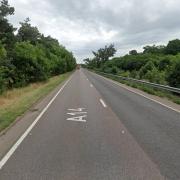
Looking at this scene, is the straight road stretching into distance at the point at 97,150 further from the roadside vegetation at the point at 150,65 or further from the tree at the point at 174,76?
the tree at the point at 174,76

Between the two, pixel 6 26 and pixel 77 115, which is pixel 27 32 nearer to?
pixel 6 26

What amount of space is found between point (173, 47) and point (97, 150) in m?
103

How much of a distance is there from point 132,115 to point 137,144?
498 centimetres

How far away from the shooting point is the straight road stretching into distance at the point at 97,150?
593 centimetres

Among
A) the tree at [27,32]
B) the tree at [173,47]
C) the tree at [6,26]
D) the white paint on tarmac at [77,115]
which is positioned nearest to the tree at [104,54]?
the tree at [173,47]

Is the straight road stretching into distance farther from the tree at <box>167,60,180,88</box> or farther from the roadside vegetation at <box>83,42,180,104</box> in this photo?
the tree at <box>167,60,180,88</box>

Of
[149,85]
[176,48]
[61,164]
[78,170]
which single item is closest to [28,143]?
[61,164]

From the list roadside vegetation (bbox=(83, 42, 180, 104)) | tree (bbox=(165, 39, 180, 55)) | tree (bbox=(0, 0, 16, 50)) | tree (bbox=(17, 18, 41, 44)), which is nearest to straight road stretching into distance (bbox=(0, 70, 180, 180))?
roadside vegetation (bbox=(83, 42, 180, 104))

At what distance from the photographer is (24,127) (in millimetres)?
10820

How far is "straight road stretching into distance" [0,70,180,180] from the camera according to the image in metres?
5.93

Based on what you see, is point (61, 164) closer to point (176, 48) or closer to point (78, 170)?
point (78, 170)

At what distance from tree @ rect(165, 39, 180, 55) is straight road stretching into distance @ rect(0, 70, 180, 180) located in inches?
3714

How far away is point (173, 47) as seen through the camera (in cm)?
10656

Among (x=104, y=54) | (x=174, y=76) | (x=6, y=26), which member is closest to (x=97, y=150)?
(x=174, y=76)
